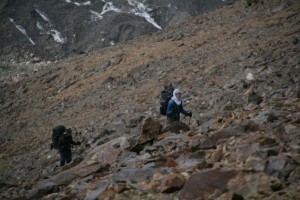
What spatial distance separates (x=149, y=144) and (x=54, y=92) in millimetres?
15665

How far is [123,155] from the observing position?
28.2 ft

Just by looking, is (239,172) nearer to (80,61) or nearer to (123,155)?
(123,155)

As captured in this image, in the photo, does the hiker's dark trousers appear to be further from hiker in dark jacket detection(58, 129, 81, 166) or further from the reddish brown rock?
the reddish brown rock

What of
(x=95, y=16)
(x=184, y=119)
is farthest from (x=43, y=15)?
(x=184, y=119)

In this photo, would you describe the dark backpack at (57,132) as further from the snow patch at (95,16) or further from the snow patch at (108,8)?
the snow patch at (108,8)

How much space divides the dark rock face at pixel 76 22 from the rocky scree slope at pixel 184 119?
78.8 ft

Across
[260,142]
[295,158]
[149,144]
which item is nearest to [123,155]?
[149,144]

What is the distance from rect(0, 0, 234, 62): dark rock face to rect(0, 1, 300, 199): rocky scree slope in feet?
78.8

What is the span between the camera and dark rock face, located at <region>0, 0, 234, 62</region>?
51.6m

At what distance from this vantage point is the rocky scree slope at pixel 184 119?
213 inches

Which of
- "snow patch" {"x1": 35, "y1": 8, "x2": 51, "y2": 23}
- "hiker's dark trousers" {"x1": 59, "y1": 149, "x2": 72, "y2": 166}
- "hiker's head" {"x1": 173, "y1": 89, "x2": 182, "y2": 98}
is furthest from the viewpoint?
"snow patch" {"x1": 35, "y1": 8, "x2": 51, "y2": 23}

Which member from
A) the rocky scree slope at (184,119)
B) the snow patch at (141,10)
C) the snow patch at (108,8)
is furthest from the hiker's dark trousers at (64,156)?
the snow patch at (108,8)

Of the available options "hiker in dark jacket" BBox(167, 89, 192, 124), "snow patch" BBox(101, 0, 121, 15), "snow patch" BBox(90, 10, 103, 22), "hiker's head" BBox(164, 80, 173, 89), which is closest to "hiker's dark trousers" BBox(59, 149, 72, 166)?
"hiker in dark jacket" BBox(167, 89, 192, 124)

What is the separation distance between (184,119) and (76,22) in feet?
156
